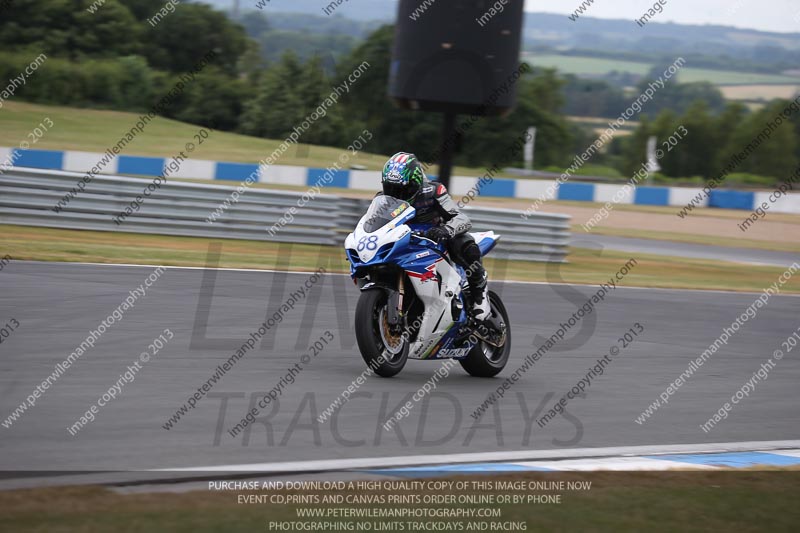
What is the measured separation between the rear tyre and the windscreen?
129cm

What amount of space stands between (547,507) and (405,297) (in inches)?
135

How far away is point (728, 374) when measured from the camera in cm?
1033

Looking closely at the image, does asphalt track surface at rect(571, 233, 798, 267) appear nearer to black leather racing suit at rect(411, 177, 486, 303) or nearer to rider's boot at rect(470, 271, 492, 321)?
rider's boot at rect(470, 271, 492, 321)

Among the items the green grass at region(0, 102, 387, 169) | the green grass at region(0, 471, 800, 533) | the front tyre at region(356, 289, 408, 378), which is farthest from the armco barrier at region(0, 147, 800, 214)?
the green grass at region(0, 471, 800, 533)

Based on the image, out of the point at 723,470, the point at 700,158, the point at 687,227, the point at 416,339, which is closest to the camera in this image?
the point at 723,470

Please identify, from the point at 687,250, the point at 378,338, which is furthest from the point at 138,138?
the point at 378,338

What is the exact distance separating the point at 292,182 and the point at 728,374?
25.5 m

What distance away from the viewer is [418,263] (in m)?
8.53

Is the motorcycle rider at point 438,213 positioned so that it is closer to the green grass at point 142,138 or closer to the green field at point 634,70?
the green grass at point 142,138

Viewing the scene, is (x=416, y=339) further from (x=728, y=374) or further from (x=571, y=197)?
(x=571, y=197)

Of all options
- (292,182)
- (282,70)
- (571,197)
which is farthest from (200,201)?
(282,70)

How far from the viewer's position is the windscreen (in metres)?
8.43

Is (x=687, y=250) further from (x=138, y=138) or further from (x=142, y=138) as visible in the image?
(x=138, y=138)

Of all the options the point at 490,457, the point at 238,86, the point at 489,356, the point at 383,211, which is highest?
the point at 383,211
